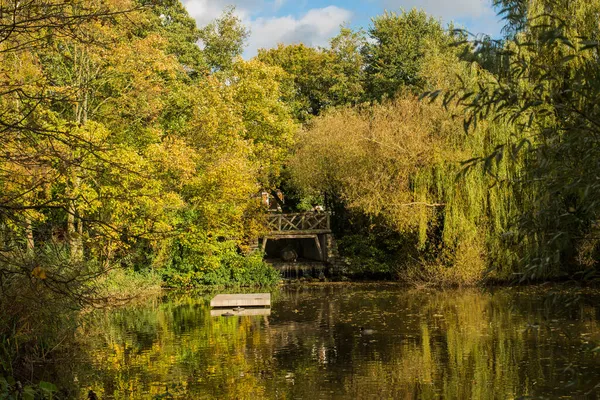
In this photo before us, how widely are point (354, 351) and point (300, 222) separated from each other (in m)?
16.8

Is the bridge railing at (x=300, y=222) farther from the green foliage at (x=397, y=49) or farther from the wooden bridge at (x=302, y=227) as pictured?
the green foliage at (x=397, y=49)

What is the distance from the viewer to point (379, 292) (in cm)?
2292

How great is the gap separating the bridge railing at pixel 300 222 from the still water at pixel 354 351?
352 inches

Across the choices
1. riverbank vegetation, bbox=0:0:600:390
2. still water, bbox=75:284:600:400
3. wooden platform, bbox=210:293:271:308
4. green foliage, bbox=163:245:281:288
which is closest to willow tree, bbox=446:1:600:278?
still water, bbox=75:284:600:400

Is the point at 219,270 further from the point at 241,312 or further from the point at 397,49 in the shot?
the point at 397,49

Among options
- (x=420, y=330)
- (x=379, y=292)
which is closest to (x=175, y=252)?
(x=379, y=292)

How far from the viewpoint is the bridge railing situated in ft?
96.0

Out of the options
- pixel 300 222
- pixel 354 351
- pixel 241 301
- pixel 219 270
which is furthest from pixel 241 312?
pixel 300 222

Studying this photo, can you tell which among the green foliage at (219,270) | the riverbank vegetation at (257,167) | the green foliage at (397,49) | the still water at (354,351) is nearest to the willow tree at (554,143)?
the still water at (354,351)

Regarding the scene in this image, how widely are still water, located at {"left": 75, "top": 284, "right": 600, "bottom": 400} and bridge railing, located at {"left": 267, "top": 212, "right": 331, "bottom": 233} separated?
8930mm

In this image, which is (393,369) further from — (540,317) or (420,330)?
(540,317)

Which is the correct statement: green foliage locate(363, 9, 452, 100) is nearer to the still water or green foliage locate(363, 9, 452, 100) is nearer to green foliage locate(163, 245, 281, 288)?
green foliage locate(163, 245, 281, 288)

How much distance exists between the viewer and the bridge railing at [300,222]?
29252 millimetres

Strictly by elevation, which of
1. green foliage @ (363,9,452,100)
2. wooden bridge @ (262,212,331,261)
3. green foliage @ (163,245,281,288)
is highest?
green foliage @ (363,9,452,100)
